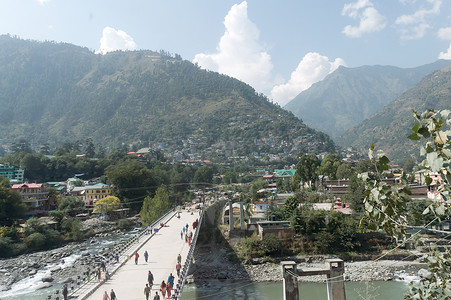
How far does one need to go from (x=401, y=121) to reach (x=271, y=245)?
104217 millimetres

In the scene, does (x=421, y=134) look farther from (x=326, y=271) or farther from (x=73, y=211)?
(x=73, y=211)

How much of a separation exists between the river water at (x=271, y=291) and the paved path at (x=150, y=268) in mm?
3228

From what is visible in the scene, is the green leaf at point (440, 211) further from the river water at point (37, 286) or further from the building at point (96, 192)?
the building at point (96, 192)

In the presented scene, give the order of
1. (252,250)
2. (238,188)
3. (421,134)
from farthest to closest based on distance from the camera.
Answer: (238,188), (252,250), (421,134)

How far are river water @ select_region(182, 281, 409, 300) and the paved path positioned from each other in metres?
3.23

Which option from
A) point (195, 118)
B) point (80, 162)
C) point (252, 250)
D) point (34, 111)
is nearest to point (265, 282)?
point (252, 250)

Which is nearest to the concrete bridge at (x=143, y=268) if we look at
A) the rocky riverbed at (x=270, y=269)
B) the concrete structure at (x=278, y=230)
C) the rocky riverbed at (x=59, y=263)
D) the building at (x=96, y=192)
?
the rocky riverbed at (x=59, y=263)

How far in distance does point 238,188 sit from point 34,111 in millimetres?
111598

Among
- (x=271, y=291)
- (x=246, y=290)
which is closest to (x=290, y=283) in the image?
(x=271, y=291)

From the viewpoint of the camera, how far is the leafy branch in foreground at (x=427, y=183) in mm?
1995

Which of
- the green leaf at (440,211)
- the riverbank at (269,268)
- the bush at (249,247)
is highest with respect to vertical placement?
the green leaf at (440,211)

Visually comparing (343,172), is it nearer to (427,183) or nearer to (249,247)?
(249,247)

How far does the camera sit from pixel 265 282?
1961 centimetres

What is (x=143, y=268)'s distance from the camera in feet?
43.4
